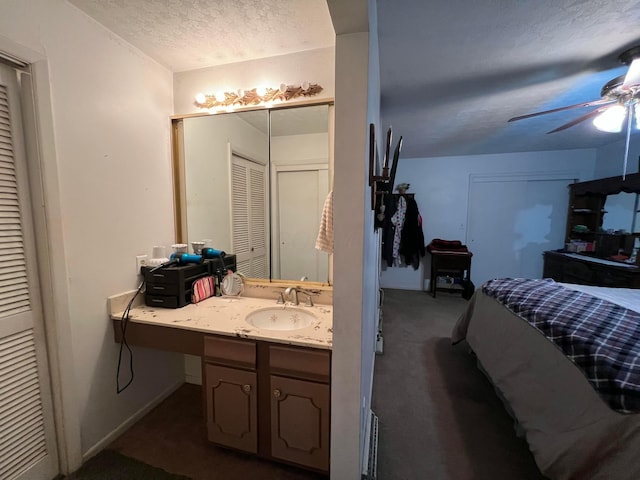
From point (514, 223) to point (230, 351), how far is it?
15.2 ft

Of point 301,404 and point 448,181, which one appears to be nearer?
point 301,404

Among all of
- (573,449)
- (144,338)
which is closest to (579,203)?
(573,449)

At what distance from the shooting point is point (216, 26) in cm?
135

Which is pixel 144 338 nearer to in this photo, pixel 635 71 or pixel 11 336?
pixel 11 336

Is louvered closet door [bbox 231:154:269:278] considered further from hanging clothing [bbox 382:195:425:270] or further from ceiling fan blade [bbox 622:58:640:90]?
hanging clothing [bbox 382:195:425:270]

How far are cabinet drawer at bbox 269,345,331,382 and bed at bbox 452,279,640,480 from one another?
111 cm

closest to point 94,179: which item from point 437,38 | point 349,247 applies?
point 349,247

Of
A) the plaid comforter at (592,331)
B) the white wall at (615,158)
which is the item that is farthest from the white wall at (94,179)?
the white wall at (615,158)

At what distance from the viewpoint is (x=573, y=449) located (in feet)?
3.65

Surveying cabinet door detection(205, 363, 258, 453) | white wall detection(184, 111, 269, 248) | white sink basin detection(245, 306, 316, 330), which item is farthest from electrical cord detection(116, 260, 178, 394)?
white sink basin detection(245, 306, 316, 330)

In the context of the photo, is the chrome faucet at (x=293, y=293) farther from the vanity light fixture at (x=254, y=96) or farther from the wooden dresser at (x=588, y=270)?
the wooden dresser at (x=588, y=270)

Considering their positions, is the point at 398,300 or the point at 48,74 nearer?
the point at 48,74

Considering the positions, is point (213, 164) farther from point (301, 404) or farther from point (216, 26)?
point (301, 404)

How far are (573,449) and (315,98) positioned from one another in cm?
216
